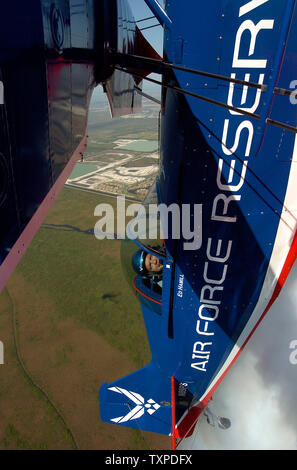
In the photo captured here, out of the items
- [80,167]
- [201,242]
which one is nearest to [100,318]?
[201,242]

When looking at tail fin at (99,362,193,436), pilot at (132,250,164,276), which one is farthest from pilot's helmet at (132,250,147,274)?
tail fin at (99,362,193,436)

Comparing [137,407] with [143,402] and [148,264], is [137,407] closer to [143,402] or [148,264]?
[143,402]

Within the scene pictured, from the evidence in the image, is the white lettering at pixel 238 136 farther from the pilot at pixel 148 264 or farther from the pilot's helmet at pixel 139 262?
the pilot's helmet at pixel 139 262

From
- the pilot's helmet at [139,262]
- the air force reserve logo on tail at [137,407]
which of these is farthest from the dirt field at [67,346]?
the pilot's helmet at [139,262]

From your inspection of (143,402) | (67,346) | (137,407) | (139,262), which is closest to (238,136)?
(139,262)

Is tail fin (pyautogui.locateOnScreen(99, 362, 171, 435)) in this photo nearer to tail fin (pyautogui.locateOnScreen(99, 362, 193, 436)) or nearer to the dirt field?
tail fin (pyautogui.locateOnScreen(99, 362, 193, 436))

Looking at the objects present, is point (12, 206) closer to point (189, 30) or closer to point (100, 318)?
point (189, 30)
